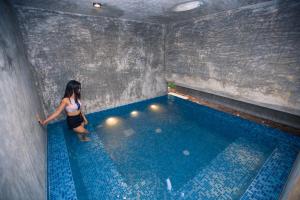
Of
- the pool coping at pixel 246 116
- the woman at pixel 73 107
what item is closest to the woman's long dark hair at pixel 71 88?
the woman at pixel 73 107

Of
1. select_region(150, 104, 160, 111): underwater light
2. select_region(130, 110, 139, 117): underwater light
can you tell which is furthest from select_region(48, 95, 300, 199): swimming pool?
select_region(150, 104, 160, 111): underwater light

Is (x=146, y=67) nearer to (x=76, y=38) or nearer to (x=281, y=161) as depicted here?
(x=76, y=38)

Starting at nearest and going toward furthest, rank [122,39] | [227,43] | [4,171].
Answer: [4,171] < [227,43] < [122,39]

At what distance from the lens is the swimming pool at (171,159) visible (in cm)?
217

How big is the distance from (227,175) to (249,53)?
2.94 m

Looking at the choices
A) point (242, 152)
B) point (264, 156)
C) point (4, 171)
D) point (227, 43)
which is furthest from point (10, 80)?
point (227, 43)

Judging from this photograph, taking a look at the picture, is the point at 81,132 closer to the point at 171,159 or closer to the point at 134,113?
the point at 134,113

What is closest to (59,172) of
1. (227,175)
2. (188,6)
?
(227,175)

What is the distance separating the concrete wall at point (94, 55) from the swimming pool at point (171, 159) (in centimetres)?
113

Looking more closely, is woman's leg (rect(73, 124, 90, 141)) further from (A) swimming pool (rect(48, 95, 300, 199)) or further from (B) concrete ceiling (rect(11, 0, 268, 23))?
(B) concrete ceiling (rect(11, 0, 268, 23))

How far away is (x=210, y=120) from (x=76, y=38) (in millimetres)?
4623

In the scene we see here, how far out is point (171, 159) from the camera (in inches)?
111

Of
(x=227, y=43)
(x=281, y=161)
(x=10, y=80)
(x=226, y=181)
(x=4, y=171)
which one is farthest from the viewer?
(x=227, y=43)

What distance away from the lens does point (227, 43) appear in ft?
12.8
